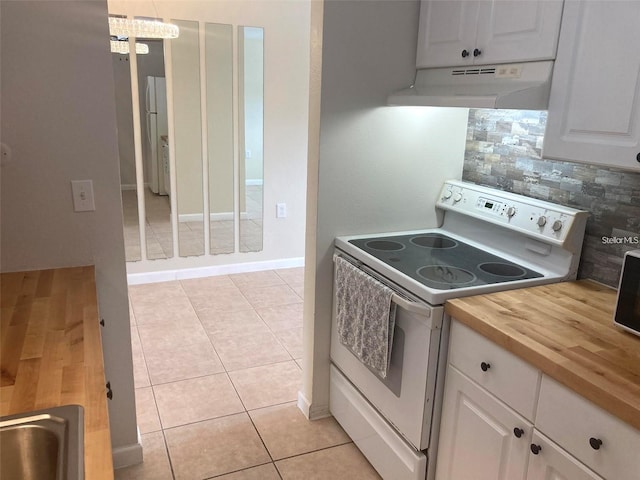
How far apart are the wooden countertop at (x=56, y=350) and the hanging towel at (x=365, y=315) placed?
101 cm

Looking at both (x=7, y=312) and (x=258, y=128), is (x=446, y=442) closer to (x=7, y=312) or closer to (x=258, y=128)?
(x=7, y=312)

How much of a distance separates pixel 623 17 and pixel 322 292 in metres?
1.61

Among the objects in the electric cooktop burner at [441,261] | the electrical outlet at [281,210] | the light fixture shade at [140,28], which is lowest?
the electrical outlet at [281,210]

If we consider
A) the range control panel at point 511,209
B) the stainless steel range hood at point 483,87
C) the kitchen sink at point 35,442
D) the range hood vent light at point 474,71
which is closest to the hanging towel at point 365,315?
the range control panel at point 511,209

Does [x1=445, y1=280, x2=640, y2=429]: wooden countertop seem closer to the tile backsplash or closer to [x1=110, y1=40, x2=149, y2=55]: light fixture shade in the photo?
the tile backsplash

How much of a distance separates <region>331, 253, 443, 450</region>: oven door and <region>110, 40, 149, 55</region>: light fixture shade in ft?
9.24

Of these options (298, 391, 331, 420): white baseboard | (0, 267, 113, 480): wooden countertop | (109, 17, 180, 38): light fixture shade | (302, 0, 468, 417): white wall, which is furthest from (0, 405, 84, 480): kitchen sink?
(109, 17, 180, 38): light fixture shade

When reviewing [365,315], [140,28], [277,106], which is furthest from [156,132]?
[365,315]

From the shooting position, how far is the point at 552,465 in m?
1.44

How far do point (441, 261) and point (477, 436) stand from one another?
72 cm

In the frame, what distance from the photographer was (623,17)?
1.48 m

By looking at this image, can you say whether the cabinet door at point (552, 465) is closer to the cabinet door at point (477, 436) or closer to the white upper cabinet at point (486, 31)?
the cabinet door at point (477, 436)

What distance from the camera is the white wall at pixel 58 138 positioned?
179cm

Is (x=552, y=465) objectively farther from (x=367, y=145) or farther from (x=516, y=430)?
(x=367, y=145)
